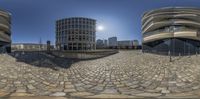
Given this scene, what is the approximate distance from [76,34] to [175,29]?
36960 mm

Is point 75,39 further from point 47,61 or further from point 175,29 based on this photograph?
point 47,61

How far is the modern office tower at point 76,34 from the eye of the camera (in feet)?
185

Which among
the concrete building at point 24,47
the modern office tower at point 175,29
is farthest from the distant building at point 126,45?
the concrete building at point 24,47

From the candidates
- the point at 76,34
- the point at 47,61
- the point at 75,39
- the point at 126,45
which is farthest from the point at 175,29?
the point at 75,39

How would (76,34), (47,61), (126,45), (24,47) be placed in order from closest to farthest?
(47,61)
(24,47)
(76,34)
(126,45)

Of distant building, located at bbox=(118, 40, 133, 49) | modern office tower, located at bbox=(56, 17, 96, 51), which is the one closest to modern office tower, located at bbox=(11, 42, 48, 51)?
modern office tower, located at bbox=(56, 17, 96, 51)

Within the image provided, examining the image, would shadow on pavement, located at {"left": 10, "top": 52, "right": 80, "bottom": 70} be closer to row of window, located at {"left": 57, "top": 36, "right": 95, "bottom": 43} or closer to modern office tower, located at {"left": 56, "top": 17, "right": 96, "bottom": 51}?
modern office tower, located at {"left": 56, "top": 17, "right": 96, "bottom": 51}

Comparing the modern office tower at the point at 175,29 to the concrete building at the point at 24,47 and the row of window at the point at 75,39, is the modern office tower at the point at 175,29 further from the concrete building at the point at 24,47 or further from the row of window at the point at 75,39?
the row of window at the point at 75,39

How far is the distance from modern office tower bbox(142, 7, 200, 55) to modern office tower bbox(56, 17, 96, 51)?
2226 centimetres

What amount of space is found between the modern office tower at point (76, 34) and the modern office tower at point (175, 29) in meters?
22.3

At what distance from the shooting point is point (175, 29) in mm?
37000

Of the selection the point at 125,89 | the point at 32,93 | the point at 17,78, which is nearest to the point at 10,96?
the point at 32,93

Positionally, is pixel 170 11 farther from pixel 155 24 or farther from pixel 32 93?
pixel 32 93

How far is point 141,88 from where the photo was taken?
757cm
